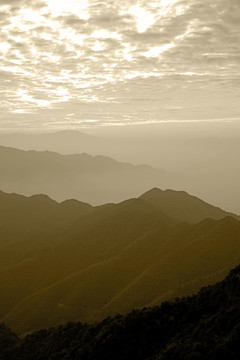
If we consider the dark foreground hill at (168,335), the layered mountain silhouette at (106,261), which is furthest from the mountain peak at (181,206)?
the dark foreground hill at (168,335)

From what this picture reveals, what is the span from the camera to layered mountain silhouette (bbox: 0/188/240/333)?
5097 centimetres

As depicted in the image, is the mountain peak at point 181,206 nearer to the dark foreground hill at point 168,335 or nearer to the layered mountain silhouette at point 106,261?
the layered mountain silhouette at point 106,261

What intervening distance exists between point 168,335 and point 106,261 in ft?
124

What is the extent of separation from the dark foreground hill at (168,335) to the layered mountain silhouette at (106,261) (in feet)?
40.8

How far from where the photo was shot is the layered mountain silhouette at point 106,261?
2007 inches

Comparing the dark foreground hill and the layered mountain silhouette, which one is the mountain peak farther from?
the dark foreground hill

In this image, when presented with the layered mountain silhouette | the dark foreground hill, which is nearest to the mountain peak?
the layered mountain silhouette

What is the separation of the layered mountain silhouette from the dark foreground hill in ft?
40.8

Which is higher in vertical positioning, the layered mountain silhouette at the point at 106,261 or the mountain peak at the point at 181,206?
the mountain peak at the point at 181,206

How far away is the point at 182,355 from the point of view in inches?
875

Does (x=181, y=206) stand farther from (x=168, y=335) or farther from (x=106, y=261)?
(x=168, y=335)

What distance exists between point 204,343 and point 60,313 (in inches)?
1317

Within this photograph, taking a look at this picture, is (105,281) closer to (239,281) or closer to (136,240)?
(136,240)

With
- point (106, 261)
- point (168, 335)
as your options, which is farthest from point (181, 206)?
point (168, 335)
